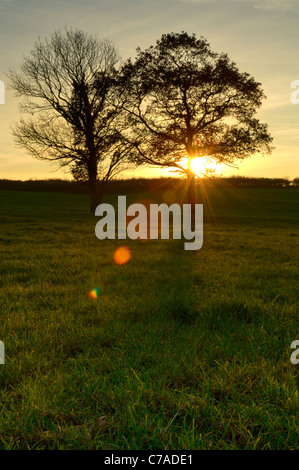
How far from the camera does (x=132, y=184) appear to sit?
202 feet

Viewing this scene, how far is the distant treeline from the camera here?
198 feet

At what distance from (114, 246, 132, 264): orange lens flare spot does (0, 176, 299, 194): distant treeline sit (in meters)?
42.5

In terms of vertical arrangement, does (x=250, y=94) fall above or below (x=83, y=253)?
above

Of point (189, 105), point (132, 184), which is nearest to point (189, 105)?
point (189, 105)

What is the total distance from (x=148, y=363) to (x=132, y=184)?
5924 cm

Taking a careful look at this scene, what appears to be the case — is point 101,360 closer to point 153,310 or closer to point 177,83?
point 153,310

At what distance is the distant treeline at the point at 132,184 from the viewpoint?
60375 millimetres

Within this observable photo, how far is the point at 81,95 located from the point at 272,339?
99.0ft

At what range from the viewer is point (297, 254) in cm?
1085

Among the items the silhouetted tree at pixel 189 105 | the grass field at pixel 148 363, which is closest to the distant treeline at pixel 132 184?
the silhouetted tree at pixel 189 105

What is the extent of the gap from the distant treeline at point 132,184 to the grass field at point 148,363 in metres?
48.3

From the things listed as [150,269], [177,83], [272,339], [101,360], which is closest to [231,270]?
[150,269]

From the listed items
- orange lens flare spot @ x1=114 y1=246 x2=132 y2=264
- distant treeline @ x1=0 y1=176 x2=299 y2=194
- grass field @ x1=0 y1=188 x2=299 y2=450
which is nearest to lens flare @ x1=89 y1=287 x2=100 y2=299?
grass field @ x1=0 y1=188 x2=299 y2=450
